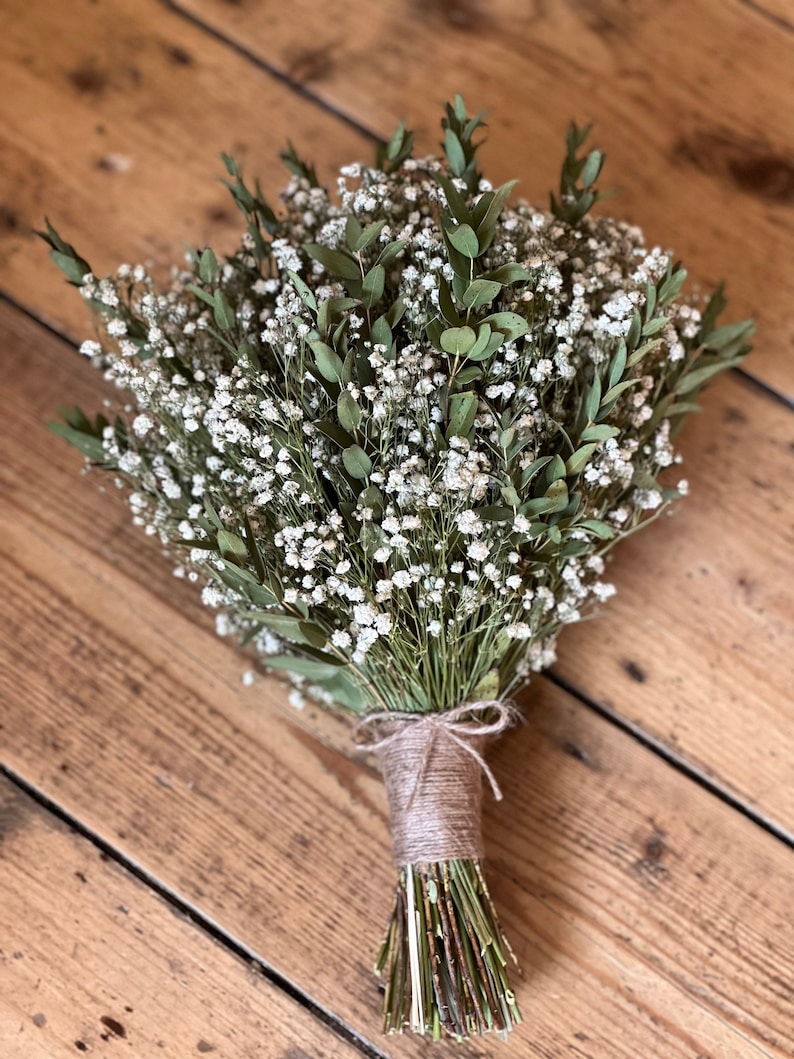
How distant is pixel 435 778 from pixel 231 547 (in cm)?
31

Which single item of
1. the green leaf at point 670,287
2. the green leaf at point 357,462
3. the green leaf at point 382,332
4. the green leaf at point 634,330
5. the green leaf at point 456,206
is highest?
the green leaf at point 670,287

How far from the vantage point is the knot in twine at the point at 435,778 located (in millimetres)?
878

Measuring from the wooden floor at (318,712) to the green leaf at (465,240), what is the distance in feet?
1.40

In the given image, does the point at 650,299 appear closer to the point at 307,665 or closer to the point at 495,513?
the point at 495,513

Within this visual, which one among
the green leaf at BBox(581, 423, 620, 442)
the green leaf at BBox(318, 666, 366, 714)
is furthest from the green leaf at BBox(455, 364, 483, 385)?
the green leaf at BBox(318, 666, 366, 714)

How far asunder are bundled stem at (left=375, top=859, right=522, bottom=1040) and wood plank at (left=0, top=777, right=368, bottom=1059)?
11cm

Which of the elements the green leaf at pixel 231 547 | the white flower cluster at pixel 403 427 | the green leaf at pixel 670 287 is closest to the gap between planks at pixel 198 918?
the white flower cluster at pixel 403 427

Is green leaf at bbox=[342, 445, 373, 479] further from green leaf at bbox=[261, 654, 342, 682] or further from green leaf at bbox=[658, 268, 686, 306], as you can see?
green leaf at bbox=[658, 268, 686, 306]

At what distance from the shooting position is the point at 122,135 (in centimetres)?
115

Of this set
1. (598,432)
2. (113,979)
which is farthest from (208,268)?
(113,979)

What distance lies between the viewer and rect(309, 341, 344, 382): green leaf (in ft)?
2.41

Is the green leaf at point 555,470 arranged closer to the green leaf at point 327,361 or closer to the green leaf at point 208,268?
the green leaf at point 327,361

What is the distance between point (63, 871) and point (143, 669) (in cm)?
21

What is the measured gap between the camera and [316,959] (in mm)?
942
